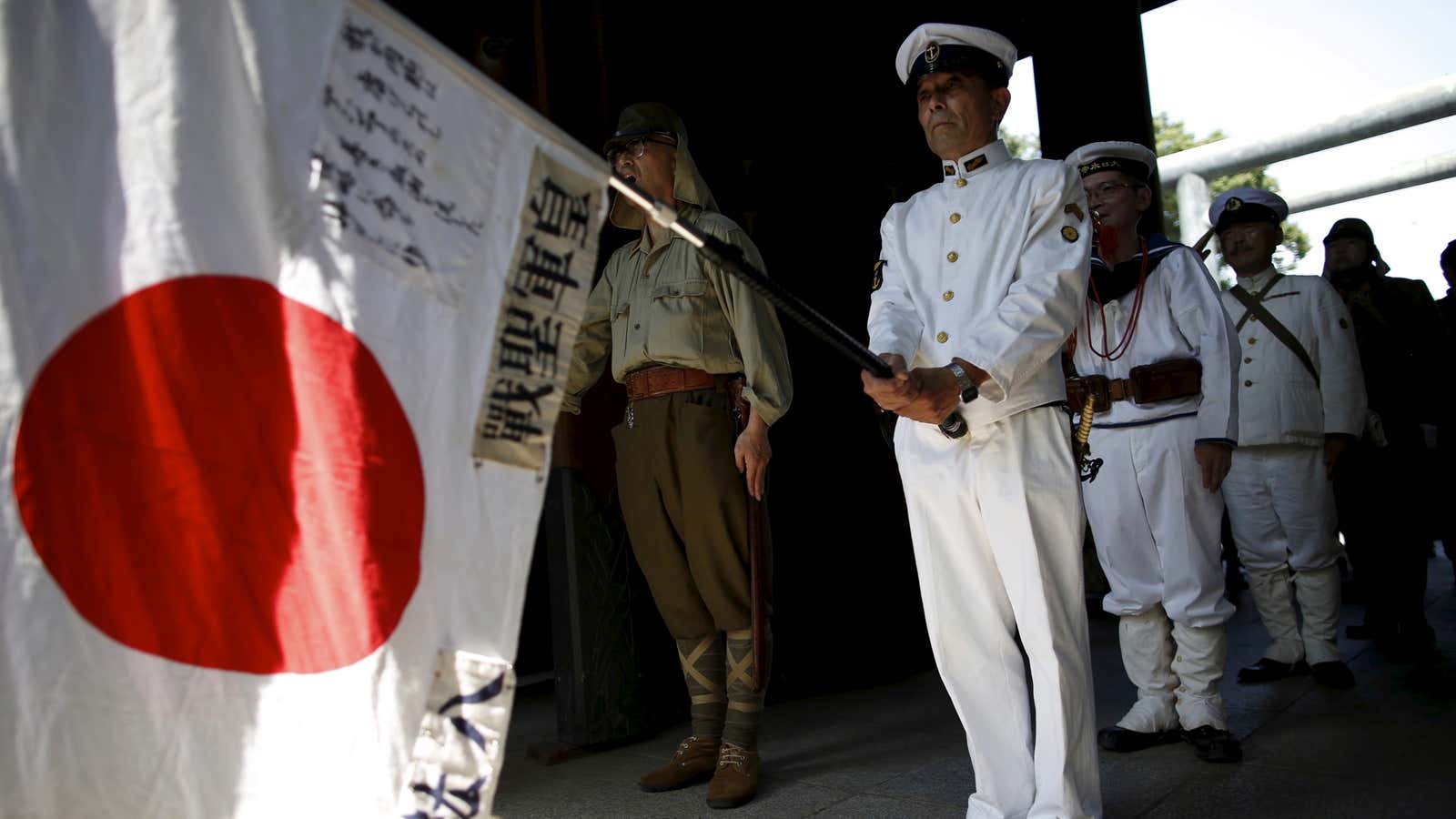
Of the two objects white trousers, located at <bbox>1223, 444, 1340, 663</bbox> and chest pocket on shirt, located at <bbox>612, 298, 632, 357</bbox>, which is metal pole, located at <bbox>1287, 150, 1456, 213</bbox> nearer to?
white trousers, located at <bbox>1223, 444, 1340, 663</bbox>

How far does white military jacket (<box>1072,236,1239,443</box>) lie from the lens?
3350 millimetres

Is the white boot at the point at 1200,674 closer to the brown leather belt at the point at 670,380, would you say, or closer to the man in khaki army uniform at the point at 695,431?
the man in khaki army uniform at the point at 695,431

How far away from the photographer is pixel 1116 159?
365 centimetres

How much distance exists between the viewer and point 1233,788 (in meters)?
2.85

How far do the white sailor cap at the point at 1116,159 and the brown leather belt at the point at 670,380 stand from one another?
4.88 feet

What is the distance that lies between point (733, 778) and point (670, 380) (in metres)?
1.11

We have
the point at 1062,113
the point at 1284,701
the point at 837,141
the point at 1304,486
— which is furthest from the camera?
the point at 1062,113

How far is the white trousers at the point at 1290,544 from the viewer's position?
14.1 feet

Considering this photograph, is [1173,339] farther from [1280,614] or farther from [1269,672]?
[1269,672]

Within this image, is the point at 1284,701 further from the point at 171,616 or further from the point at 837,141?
the point at 171,616

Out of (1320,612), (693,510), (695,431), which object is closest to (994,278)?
(695,431)

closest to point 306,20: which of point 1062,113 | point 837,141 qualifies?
point 837,141

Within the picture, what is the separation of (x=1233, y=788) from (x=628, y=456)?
1.86m

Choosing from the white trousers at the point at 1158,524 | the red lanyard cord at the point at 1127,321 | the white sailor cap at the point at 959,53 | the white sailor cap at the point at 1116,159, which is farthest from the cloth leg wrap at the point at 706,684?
the white sailor cap at the point at 1116,159
